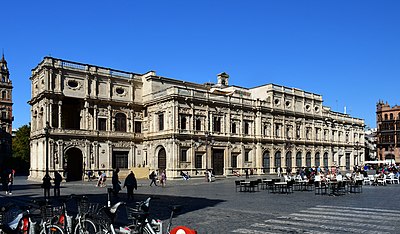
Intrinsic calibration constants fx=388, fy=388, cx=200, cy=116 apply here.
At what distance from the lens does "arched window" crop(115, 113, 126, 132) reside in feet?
152

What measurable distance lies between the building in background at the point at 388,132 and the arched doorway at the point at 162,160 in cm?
6936

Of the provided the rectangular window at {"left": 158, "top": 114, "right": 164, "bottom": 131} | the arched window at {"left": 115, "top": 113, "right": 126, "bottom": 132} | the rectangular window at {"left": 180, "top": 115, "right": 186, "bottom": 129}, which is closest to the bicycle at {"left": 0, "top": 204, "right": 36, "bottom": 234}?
the rectangular window at {"left": 180, "top": 115, "right": 186, "bottom": 129}

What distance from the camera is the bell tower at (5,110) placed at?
7844 centimetres

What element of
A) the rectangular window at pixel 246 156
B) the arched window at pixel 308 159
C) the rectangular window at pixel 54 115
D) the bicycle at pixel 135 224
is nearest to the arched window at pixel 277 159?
the rectangular window at pixel 246 156

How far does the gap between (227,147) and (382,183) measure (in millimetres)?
21028

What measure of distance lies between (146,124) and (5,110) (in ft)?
146

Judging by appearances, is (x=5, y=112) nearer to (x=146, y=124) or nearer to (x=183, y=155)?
(x=146, y=124)

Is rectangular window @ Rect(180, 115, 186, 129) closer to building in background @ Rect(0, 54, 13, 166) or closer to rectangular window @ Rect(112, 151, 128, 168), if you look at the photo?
rectangular window @ Rect(112, 151, 128, 168)

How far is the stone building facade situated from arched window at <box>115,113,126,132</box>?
12 centimetres

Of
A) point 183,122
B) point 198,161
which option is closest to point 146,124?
point 183,122

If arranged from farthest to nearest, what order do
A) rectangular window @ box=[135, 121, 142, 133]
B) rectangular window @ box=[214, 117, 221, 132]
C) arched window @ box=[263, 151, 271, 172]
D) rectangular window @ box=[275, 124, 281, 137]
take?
1. rectangular window @ box=[275, 124, 281, 137]
2. arched window @ box=[263, 151, 271, 172]
3. rectangular window @ box=[214, 117, 221, 132]
4. rectangular window @ box=[135, 121, 142, 133]

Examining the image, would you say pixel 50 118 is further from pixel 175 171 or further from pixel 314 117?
pixel 314 117

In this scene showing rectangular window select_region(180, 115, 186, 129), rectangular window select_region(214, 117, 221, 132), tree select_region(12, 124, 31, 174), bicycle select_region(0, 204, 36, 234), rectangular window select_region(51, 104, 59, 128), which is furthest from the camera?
tree select_region(12, 124, 31, 174)

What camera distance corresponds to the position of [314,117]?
208 ft
